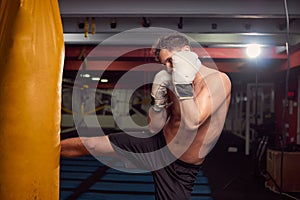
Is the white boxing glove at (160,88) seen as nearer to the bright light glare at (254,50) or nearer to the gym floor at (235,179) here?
the gym floor at (235,179)

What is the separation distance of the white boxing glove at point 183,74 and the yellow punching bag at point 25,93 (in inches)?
25.3

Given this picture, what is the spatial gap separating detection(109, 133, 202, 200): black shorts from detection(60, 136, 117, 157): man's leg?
1.7 inches

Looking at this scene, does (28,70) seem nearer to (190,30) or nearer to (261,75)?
(190,30)

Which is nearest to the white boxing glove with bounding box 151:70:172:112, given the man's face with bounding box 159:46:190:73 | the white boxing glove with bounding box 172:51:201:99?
the man's face with bounding box 159:46:190:73

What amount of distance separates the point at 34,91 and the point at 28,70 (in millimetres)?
72

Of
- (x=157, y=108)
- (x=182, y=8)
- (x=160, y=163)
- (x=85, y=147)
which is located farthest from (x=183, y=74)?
(x=182, y=8)

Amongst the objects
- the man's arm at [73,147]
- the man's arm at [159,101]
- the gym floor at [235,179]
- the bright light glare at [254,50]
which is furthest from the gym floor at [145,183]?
the man's arm at [73,147]

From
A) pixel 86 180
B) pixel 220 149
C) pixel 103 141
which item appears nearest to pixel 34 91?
pixel 103 141

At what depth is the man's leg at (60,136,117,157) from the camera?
5.96ft

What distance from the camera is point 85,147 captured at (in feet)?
6.07

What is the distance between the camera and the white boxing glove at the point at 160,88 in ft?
6.21

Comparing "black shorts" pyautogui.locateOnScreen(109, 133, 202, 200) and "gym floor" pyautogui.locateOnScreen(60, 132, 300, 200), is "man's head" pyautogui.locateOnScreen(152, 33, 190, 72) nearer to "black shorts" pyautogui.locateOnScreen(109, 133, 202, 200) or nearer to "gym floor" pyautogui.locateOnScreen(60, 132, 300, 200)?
"black shorts" pyautogui.locateOnScreen(109, 133, 202, 200)

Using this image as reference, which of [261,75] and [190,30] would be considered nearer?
[190,30]

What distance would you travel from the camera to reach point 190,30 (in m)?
3.47
